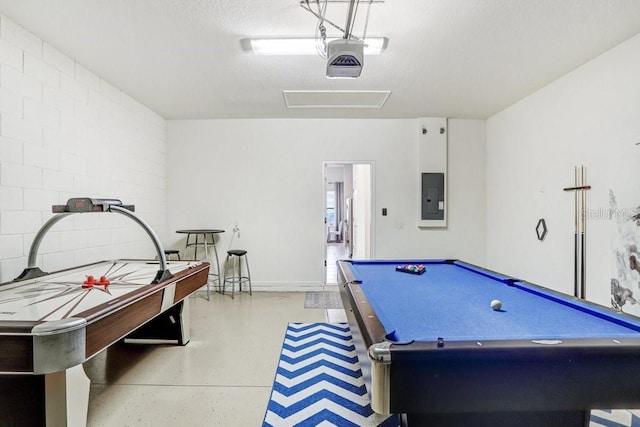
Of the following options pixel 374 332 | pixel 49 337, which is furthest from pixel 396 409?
pixel 49 337

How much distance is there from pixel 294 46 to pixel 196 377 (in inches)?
110

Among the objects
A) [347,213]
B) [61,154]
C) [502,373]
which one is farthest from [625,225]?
[347,213]

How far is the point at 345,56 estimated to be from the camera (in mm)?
2273

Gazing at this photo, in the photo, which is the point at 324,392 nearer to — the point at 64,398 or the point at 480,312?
the point at 480,312

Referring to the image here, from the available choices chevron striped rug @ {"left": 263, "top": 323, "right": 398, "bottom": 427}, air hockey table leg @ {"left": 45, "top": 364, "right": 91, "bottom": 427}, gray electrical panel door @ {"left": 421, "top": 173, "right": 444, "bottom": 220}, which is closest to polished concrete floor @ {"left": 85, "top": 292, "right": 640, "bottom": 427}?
chevron striped rug @ {"left": 263, "top": 323, "right": 398, "bottom": 427}

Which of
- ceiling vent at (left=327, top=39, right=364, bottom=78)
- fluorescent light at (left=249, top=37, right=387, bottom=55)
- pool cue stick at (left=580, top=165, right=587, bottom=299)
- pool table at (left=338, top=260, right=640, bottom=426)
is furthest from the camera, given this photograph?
pool cue stick at (left=580, top=165, right=587, bottom=299)

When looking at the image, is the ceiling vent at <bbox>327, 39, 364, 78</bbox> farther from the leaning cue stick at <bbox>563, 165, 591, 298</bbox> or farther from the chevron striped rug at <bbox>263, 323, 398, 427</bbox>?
the leaning cue stick at <bbox>563, 165, 591, 298</bbox>

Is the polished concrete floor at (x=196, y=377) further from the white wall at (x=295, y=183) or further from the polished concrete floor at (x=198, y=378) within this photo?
the white wall at (x=295, y=183)

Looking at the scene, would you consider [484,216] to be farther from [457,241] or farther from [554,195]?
[554,195]

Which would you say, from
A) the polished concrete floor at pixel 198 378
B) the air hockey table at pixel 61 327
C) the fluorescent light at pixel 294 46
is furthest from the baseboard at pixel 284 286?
the fluorescent light at pixel 294 46

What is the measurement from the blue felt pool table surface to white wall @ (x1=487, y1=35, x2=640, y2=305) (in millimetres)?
1400

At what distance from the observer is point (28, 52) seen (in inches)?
103

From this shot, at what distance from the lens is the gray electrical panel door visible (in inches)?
194

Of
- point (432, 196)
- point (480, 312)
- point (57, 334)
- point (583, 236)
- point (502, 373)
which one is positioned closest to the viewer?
point (502, 373)
